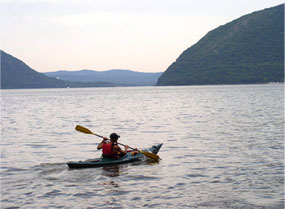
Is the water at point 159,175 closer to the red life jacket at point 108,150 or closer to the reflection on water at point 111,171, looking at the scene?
the reflection on water at point 111,171

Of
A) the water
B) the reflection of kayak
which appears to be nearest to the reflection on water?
the water

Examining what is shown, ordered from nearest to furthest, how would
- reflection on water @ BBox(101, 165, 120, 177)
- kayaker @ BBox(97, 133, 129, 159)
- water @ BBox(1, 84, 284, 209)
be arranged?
1. water @ BBox(1, 84, 284, 209)
2. reflection on water @ BBox(101, 165, 120, 177)
3. kayaker @ BBox(97, 133, 129, 159)

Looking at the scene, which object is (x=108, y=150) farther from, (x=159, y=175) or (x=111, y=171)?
(x=159, y=175)

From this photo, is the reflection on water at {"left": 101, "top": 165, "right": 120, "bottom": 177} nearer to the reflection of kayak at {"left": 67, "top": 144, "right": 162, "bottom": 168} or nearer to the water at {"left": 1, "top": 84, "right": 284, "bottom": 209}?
the water at {"left": 1, "top": 84, "right": 284, "bottom": 209}

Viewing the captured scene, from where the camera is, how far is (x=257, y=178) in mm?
14461

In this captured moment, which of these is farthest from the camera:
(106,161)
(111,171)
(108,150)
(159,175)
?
(108,150)

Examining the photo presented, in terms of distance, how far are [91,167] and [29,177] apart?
2.53 metres

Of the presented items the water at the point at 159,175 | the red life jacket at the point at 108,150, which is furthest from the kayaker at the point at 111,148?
the water at the point at 159,175

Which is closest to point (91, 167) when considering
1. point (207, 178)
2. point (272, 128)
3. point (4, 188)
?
point (4, 188)

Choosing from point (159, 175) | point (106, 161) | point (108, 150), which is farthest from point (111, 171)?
point (159, 175)

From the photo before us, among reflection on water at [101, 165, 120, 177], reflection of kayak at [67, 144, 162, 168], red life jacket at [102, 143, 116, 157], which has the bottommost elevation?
reflection on water at [101, 165, 120, 177]

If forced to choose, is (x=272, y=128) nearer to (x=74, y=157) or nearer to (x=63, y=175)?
(x=74, y=157)

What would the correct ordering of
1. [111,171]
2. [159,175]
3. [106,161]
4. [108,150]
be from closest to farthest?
[159,175] → [111,171] → [106,161] → [108,150]

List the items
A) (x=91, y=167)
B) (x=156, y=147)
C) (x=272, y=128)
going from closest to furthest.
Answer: (x=91, y=167), (x=156, y=147), (x=272, y=128)
